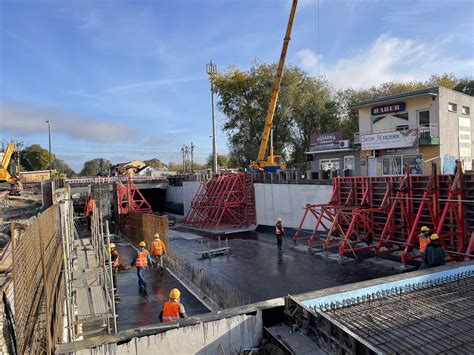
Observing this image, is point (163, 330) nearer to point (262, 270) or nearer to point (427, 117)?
point (262, 270)

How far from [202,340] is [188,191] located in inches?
1102

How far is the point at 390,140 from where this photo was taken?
926 inches

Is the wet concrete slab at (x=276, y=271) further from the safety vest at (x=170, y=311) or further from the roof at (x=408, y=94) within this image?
the roof at (x=408, y=94)

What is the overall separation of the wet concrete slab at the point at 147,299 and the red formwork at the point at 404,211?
6.98 m

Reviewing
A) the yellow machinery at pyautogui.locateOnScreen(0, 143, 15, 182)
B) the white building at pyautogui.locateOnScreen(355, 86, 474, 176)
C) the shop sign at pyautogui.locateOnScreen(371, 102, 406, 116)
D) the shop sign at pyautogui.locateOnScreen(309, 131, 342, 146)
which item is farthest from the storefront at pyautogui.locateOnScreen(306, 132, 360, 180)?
the yellow machinery at pyautogui.locateOnScreen(0, 143, 15, 182)

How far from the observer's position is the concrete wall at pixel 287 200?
66.2 feet

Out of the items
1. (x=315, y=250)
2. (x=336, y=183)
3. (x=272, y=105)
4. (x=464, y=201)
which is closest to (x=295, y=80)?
(x=272, y=105)

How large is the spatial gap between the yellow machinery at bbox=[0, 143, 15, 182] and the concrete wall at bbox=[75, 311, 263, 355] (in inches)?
1089

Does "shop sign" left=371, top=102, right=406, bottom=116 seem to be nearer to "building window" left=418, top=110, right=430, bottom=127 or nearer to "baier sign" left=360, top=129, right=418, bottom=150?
"building window" left=418, top=110, right=430, bottom=127

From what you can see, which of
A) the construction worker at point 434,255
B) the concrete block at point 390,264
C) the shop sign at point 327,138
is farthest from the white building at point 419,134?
the construction worker at point 434,255

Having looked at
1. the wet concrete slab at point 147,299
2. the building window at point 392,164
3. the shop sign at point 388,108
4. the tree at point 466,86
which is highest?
the tree at point 466,86

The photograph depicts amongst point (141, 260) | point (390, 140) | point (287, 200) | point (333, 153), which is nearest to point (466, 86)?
point (333, 153)

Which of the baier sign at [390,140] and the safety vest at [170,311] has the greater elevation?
the baier sign at [390,140]

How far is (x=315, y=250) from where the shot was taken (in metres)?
16.0
